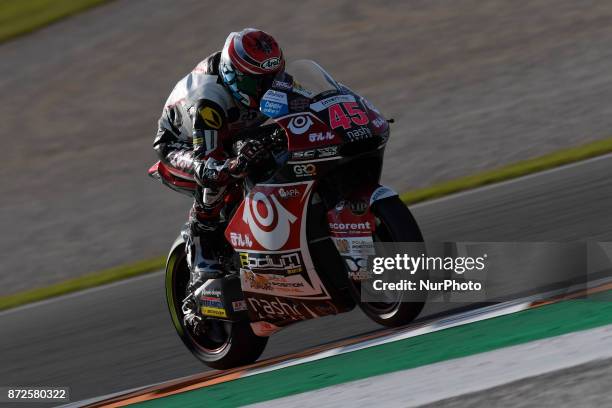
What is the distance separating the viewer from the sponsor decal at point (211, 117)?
563cm

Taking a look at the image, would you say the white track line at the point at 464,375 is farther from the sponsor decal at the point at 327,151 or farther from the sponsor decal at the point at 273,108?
the sponsor decal at the point at 273,108

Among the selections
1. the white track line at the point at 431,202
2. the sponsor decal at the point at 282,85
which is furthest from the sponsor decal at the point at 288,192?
the white track line at the point at 431,202

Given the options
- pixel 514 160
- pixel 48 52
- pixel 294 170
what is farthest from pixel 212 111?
pixel 48 52

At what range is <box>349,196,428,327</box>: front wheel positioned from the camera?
Result: 5.03m

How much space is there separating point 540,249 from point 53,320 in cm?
395

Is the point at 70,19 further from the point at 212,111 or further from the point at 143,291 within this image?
the point at 212,111

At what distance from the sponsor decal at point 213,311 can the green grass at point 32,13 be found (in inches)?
555

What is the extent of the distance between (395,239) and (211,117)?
127cm

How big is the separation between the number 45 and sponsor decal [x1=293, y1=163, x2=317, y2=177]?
0.23 metres

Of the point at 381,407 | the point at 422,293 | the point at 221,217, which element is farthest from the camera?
the point at 221,217

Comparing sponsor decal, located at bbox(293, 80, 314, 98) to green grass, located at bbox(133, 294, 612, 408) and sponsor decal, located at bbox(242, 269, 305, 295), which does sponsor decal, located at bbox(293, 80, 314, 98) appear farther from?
green grass, located at bbox(133, 294, 612, 408)

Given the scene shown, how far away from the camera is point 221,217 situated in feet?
20.2

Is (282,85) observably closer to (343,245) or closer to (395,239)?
(343,245)

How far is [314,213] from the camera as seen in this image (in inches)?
213
